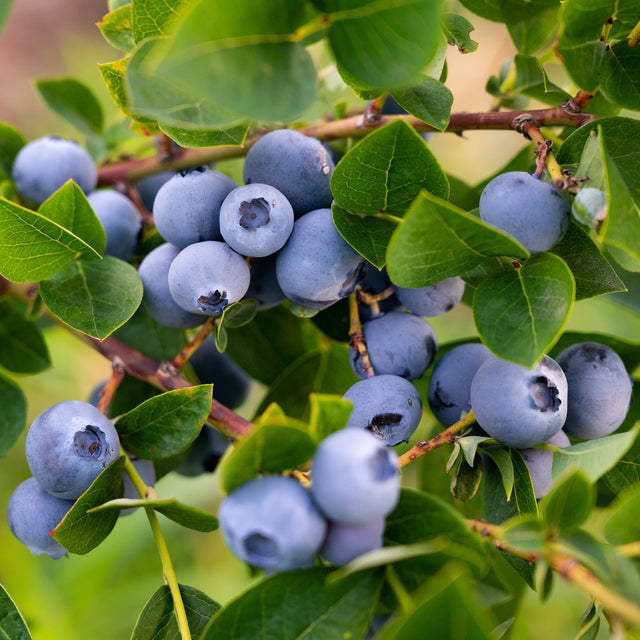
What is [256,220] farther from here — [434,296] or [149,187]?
[149,187]

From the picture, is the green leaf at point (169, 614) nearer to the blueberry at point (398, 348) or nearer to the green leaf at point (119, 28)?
the blueberry at point (398, 348)

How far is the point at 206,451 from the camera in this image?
919 millimetres

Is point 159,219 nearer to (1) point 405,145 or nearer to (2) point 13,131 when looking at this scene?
(1) point 405,145

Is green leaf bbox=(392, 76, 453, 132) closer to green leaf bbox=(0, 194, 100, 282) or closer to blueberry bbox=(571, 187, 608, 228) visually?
blueberry bbox=(571, 187, 608, 228)

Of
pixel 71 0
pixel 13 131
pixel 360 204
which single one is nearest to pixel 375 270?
pixel 360 204

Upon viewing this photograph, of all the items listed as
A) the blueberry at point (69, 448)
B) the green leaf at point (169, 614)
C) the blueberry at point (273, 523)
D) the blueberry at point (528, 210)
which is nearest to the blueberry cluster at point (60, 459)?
the blueberry at point (69, 448)

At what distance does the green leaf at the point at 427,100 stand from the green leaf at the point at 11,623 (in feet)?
2.06

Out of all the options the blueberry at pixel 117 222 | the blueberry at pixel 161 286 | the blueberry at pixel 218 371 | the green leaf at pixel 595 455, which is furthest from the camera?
the blueberry at pixel 218 371

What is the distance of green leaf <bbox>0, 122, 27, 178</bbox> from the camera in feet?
3.11

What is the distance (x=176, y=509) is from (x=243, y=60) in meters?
0.39

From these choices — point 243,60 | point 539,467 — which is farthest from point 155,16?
point 539,467

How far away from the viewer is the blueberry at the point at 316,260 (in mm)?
646

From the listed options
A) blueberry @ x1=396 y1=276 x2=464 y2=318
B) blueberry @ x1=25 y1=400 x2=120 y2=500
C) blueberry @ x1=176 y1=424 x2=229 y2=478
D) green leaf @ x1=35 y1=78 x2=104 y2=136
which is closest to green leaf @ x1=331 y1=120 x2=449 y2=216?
blueberry @ x1=396 y1=276 x2=464 y2=318

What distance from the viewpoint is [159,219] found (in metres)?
0.69
